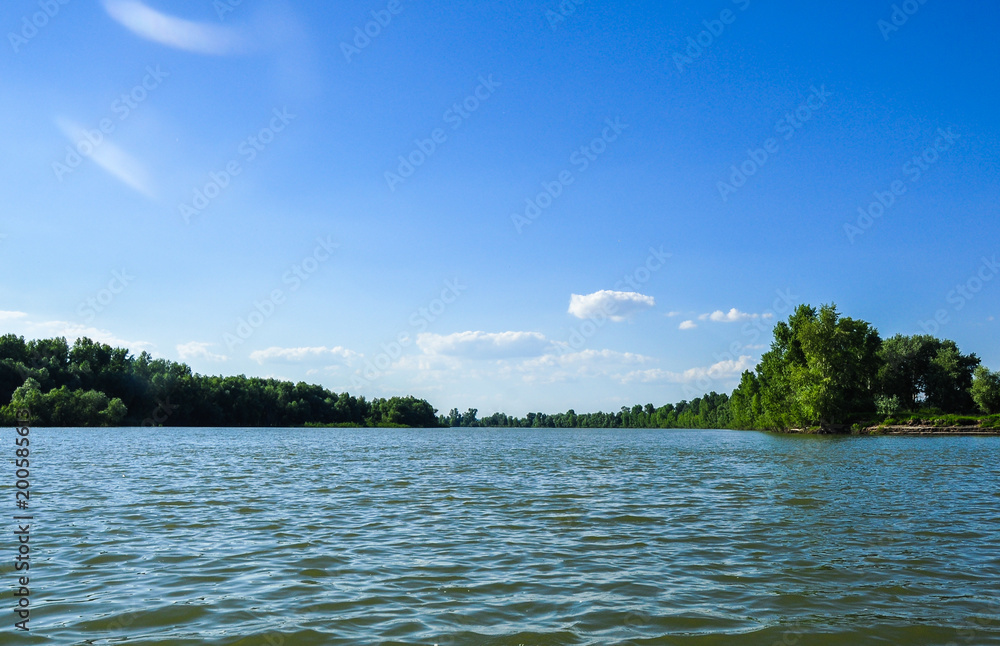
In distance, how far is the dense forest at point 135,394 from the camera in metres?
98.9

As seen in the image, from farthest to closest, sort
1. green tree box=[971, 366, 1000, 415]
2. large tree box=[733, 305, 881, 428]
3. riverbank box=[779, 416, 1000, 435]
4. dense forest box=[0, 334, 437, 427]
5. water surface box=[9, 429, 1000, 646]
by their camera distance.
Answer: dense forest box=[0, 334, 437, 427] → green tree box=[971, 366, 1000, 415] → large tree box=[733, 305, 881, 428] → riverbank box=[779, 416, 1000, 435] → water surface box=[9, 429, 1000, 646]

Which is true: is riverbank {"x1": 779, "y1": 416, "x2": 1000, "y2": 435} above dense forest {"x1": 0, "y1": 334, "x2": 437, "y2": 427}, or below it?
below

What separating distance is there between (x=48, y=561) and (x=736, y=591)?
1138 centimetres

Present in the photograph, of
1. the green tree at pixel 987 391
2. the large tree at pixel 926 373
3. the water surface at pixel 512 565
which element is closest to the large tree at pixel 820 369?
the large tree at pixel 926 373

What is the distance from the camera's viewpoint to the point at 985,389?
90.6m

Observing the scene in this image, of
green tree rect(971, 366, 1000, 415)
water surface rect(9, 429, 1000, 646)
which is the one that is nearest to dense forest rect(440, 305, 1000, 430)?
green tree rect(971, 366, 1000, 415)

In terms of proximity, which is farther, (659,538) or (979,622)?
(659,538)

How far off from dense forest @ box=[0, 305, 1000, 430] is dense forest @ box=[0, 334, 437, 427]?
8.2 inches

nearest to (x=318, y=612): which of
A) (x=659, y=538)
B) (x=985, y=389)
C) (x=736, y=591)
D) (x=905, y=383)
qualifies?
(x=736, y=591)

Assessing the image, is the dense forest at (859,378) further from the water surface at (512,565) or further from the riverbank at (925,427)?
the water surface at (512,565)

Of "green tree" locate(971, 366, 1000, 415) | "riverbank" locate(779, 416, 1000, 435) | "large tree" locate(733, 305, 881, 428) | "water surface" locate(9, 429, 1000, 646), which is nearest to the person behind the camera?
"water surface" locate(9, 429, 1000, 646)

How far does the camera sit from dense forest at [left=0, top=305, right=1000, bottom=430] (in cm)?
8231

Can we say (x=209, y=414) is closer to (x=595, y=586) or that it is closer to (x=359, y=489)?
(x=359, y=489)

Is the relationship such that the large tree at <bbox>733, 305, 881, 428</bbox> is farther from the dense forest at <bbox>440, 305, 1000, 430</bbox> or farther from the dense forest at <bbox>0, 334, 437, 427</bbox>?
the dense forest at <bbox>0, 334, 437, 427</bbox>
